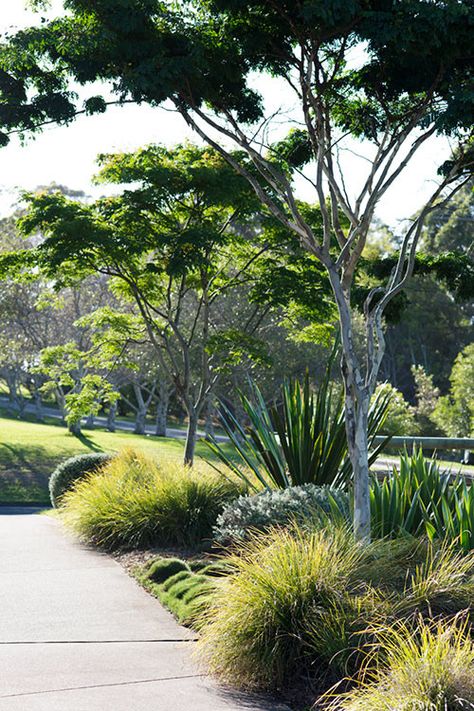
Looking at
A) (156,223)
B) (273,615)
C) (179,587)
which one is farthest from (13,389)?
(273,615)

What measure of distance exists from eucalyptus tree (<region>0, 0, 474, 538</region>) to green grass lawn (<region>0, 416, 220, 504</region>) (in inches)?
517

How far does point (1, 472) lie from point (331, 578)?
814 inches

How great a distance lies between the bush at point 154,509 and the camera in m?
10.5

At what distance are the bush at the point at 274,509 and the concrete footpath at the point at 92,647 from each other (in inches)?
44.2

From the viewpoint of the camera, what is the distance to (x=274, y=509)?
8.55 meters

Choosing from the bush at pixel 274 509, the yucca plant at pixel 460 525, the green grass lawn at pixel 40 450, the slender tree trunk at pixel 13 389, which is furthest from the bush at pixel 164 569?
the slender tree trunk at pixel 13 389

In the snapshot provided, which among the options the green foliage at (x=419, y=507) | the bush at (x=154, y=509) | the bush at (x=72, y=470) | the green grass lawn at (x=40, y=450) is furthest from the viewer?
the green grass lawn at (x=40, y=450)

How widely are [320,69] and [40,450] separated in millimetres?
21704

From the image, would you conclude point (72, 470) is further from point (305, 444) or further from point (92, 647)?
point (92, 647)

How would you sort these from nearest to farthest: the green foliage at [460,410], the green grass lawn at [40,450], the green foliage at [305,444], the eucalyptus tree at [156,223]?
the green foliage at [305,444] < the eucalyptus tree at [156,223] < the green grass lawn at [40,450] < the green foliage at [460,410]

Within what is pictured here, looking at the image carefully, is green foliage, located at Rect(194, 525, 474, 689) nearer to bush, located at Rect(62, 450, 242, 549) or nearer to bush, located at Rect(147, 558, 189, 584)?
bush, located at Rect(147, 558, 189, 584)

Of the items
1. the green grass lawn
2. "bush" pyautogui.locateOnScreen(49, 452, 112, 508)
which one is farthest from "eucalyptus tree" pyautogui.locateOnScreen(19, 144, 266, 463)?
the green grass lawn

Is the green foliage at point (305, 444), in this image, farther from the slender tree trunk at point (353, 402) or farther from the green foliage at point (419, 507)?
the slender tree trunk at point (353, 402)

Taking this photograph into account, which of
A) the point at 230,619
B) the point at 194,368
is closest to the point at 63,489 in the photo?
the point at 230,619
